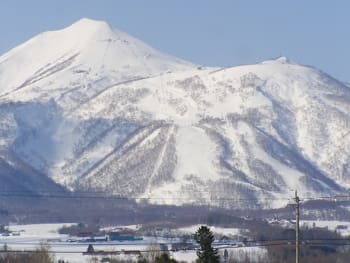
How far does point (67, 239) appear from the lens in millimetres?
163750

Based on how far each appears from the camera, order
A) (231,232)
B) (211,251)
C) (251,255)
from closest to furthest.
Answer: (211,251) → (251,255) → (231,232)

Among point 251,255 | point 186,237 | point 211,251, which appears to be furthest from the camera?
point 186,237

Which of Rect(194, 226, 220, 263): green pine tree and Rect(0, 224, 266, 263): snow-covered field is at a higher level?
Rect(0, 224, 266, 263): snow-covered field

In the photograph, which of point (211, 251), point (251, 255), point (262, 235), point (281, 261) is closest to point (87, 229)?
point (262, 235)

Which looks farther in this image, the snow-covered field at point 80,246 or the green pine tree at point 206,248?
the snow-covered field at point 80,246

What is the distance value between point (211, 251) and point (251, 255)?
7915 centimetres

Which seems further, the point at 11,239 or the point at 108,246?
the point at 11,239

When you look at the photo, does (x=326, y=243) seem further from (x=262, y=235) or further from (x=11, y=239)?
(x=11, y=239)

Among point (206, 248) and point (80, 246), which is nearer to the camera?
point (206, 248)

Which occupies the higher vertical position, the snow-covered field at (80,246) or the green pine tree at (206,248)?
the snow-covered field at (80,246)

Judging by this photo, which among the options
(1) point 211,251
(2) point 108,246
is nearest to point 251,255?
(2) point 108,246

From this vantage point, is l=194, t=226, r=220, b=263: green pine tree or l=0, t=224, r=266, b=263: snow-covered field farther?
l=0, t=224, r=266, b=263: snow-covered field

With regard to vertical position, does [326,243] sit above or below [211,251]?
above

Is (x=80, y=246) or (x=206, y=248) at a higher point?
(x=80, y=246)
